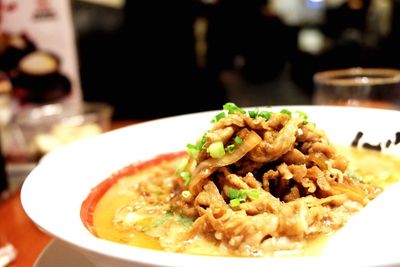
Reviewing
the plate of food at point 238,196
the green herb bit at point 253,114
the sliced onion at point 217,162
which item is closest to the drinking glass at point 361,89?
the plate of food at point 238,196

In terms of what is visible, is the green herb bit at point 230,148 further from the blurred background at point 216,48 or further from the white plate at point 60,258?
the blurred background at point 216,48

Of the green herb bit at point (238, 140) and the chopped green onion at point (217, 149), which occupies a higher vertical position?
the green herb bit at point (238, 140)

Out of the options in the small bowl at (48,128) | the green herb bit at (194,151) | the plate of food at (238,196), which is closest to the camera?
the plate of food at (238,196)

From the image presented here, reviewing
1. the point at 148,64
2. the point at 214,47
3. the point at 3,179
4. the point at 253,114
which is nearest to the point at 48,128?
the point at 3,179

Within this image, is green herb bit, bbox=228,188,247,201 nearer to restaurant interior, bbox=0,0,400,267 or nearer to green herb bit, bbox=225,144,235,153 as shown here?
green herb bit, bbox=225,144,235,153

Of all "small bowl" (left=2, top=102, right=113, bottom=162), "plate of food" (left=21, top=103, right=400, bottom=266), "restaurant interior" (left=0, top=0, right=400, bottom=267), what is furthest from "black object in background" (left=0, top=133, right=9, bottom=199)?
"restaurant interior" (left=0, top=0, right=400, bottom=267)

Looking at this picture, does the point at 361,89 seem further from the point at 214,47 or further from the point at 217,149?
the point at 214,47

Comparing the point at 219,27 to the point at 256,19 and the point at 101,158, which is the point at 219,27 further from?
the point at 101,158

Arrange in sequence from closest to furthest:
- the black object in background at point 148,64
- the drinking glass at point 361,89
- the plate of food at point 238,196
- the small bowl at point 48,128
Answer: the plate of food at point 238,196, the drinking glass at point 361,89, the small bowl at point 48,128, the black object in background at point 148,64
